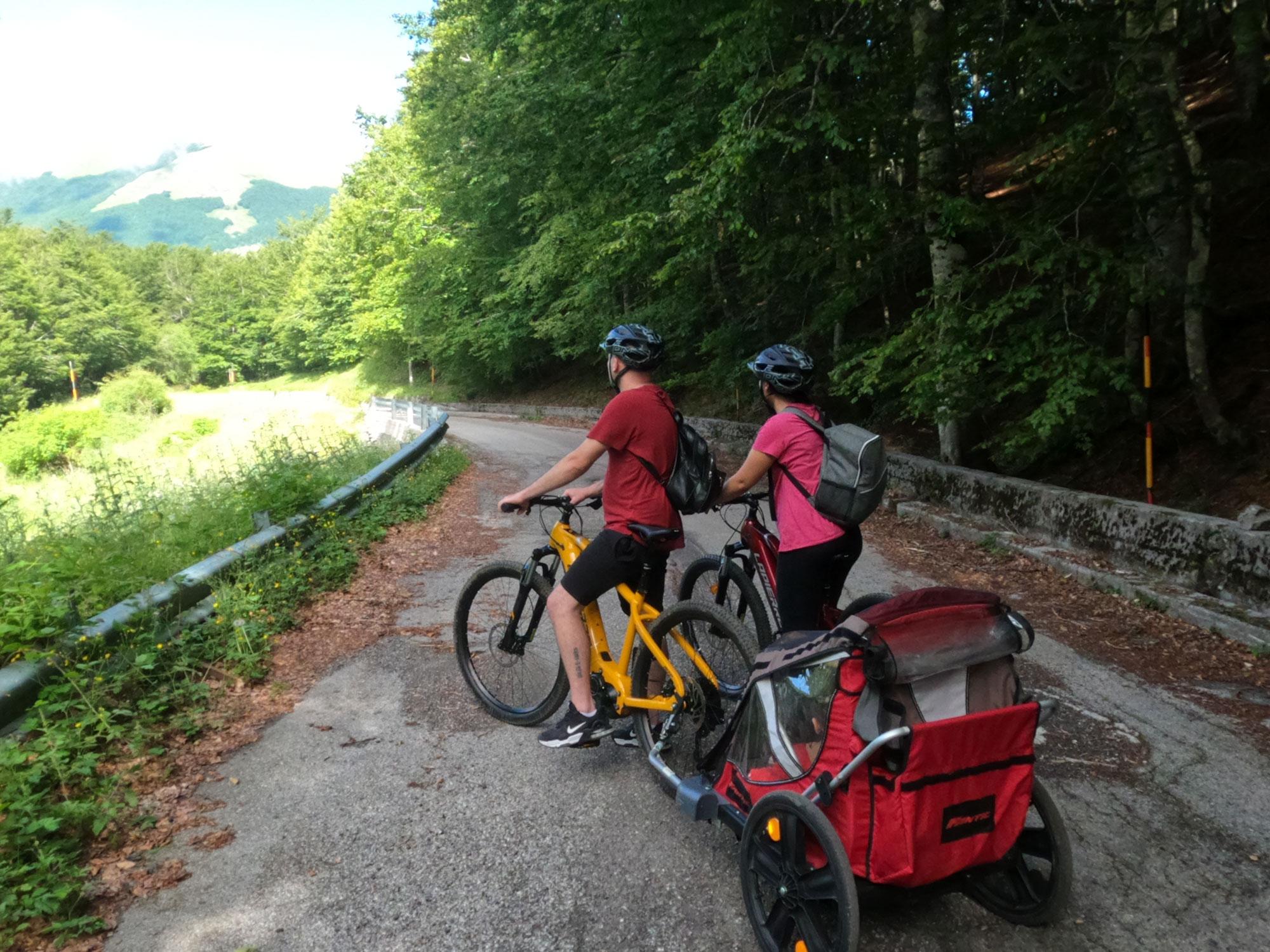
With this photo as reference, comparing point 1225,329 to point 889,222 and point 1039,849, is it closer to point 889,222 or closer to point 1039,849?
point 889,222

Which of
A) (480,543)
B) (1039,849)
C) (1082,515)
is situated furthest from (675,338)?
(1039,849)

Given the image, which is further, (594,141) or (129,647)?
(594,141)

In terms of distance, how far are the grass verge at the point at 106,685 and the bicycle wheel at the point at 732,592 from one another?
2.80 m

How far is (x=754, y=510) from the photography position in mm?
4719

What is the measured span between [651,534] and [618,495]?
255 millimetres

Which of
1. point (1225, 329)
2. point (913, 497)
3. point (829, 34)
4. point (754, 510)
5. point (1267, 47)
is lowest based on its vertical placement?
point (913, 497)

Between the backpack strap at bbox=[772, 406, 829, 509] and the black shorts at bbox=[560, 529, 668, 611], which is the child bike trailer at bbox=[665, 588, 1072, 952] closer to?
the backpack strap at bbox=[772, 406, 829, 509]

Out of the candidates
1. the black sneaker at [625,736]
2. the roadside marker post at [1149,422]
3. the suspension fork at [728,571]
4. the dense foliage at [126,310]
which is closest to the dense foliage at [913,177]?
the roadside marker post at [1149,422]

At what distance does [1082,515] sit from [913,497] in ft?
10.7

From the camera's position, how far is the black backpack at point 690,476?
12.9 feet

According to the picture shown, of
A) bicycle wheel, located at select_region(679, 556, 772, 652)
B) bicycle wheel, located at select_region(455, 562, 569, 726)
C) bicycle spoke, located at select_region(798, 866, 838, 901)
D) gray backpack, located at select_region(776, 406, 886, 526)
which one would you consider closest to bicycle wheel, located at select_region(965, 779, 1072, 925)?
bicycle spoke, located at select_region(798, 866, 838, 901)

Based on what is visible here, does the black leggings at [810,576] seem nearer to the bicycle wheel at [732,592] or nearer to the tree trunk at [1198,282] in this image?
the bicycle wheel at [732,592]

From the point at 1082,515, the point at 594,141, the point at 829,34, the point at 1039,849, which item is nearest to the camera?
the point at 1039,849

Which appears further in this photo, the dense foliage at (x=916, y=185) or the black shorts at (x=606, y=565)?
the dense foliage at (x=916, y=185)
